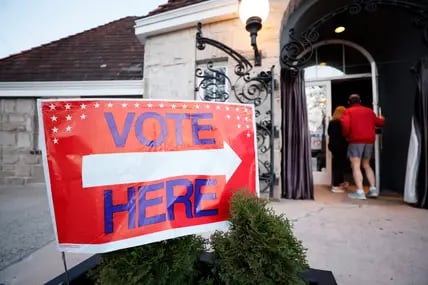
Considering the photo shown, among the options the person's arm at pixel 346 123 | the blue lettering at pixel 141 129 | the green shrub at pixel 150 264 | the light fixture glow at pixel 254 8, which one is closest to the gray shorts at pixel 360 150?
the person's arm at pixel 346 123

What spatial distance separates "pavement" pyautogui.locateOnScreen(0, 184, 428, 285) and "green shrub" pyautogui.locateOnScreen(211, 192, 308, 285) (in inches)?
27.9

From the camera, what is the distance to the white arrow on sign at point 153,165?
81 cm

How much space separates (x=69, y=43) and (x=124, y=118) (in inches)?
321

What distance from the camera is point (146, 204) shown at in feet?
2.79

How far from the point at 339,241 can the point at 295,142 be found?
1.87 m

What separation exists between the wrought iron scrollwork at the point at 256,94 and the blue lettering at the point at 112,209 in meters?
2.64

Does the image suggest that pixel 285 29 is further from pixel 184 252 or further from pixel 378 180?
pixel 184 252

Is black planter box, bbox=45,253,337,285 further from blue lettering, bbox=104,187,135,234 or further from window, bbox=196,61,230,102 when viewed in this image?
window, bbox=196,61,230,102

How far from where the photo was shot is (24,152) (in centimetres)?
552

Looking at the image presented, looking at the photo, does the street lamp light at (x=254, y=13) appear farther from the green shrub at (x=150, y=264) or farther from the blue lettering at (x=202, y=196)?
the green shrub at (x=150, y=264)

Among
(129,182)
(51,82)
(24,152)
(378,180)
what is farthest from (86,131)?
(24,152)

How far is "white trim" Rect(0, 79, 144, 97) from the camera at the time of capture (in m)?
5.36

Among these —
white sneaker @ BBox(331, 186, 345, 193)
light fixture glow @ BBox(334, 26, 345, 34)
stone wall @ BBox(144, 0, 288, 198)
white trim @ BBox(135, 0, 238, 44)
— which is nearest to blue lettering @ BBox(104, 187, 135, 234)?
stone wall @ BBox(144, 0, 288, 198)

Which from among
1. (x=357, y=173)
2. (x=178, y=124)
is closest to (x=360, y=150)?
(x=357, y=173)
